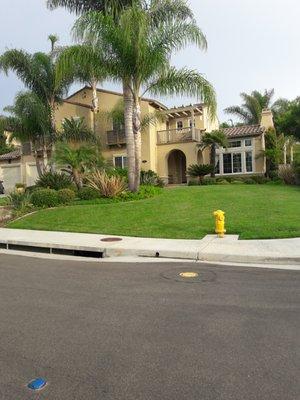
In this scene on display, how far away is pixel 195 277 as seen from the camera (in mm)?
7836

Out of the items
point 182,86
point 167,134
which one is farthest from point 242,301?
point 167,134

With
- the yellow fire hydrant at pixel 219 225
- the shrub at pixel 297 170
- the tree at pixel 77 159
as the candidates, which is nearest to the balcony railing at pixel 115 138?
the tree at pixel 77 159

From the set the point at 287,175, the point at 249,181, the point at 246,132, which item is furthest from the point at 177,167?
the point at 287,175

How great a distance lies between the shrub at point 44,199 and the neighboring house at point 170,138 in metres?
13.5

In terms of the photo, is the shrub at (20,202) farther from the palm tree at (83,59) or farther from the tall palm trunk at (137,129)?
the palm tree at (83,59)

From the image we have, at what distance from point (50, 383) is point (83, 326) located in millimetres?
1464

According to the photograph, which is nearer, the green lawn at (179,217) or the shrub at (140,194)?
the green lawn at (179,217)

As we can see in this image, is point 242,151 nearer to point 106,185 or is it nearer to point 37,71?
point 37,71

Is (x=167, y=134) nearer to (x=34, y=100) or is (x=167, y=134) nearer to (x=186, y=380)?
(x=34, y=100)

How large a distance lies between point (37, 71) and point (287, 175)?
17.1 meters

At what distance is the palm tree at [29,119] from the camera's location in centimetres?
2653

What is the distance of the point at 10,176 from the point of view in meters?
37.5

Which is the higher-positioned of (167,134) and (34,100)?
(34,100)

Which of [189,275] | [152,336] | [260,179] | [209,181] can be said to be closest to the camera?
[152,336]
